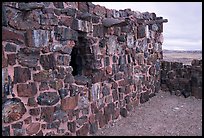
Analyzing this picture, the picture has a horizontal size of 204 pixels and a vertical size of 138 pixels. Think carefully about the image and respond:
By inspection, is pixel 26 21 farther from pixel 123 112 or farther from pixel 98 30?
pixel 123 112

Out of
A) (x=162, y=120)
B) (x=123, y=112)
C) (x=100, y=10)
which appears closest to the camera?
(x=100, y=10)

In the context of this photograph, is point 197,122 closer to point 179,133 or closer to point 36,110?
point 179,133

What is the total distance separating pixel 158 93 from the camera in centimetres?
988

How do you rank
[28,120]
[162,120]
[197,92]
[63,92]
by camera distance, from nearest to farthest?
[28,120] → [63,92] → [162,120] → [197,92]

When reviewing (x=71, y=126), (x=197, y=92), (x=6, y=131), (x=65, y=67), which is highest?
(x=65, y=67)

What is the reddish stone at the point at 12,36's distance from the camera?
4.34 m

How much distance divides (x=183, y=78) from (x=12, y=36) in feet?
22.2

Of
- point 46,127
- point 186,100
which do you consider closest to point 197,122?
point 186,100

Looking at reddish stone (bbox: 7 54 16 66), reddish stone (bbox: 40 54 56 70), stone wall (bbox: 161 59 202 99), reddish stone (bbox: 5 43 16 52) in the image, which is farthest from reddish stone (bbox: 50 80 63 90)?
stone wall (bbox: 161 59 202 99)

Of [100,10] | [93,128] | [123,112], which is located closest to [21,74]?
[93,128]

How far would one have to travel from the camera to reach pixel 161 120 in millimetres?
7164

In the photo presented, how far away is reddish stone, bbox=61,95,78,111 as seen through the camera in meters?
5.38

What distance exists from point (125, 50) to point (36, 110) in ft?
11.2

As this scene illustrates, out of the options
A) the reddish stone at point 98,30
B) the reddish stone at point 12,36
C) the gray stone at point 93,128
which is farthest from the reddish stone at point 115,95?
the reddish stone at point 12,36
